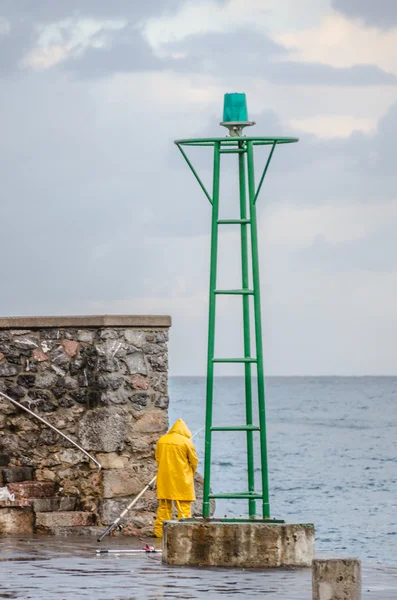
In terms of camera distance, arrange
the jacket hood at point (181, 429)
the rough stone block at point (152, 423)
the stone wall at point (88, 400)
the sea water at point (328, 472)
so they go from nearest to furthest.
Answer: the jacket hood at point (181, 429) < the stone wall at point (88, 400) < the rough stone block at point (152, 423) < the sea water at point (328, 472)

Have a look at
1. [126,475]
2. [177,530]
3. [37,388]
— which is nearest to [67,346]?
[37,388]

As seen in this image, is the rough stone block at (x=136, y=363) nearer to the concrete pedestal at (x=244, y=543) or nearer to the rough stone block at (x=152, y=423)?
the rough stone block at (x=152, y=423)

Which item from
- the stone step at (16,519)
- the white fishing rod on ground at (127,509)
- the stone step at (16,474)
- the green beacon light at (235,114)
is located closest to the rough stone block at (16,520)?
the stone step at (16,519)

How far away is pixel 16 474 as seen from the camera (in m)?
14.4

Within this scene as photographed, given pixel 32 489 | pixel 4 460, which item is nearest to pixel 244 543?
pixel 32 489

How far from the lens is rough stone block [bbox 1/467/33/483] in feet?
47.0

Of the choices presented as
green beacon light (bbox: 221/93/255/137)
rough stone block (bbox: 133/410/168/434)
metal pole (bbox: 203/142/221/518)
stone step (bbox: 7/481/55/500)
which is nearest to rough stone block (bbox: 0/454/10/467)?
stone step (bbox: 7/481/55/500)

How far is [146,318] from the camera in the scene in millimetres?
14445

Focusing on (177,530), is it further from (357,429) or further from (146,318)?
(357,429)

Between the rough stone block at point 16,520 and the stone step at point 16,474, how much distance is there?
41 centimetres

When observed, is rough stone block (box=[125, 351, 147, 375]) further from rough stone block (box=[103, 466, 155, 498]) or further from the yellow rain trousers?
the yellow rain trousers

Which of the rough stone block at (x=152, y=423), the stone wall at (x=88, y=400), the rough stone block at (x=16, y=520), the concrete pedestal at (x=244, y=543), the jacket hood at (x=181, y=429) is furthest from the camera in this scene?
the rough stone block at (x=152, y=423)

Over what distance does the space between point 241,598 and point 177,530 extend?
1774 mm

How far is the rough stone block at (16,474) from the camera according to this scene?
14.3 m
